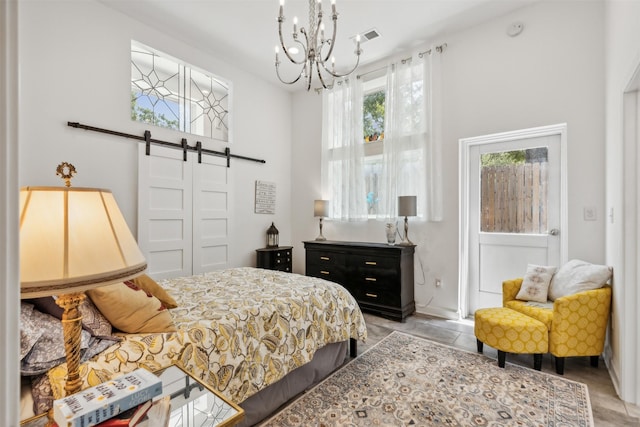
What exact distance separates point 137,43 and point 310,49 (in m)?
2.31

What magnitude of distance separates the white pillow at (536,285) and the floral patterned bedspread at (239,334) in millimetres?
1513

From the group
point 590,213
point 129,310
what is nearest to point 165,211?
point 129,310

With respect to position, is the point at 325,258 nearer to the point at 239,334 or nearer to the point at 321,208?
the point at 321,208

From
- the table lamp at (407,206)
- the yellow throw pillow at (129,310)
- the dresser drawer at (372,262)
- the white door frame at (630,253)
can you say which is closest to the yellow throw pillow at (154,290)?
the yellow throw pillow at (129,310)

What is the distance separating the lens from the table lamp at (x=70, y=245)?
77 centimetres

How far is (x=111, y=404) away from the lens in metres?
0.88

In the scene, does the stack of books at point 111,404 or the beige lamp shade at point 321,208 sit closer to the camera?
the stack of books at point 111,404

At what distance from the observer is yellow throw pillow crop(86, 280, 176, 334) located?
57.4 inches

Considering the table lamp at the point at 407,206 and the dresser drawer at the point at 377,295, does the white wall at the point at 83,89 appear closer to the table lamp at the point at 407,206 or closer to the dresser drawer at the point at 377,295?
the table lamp at the point at 407,206

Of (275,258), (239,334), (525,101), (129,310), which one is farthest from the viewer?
(275,258)

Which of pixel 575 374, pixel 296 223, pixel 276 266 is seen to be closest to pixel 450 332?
pixel 575 374

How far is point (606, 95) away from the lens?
2.70 meters

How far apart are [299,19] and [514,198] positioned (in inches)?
117

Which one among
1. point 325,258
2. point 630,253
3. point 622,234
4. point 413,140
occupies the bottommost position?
point 325,258
